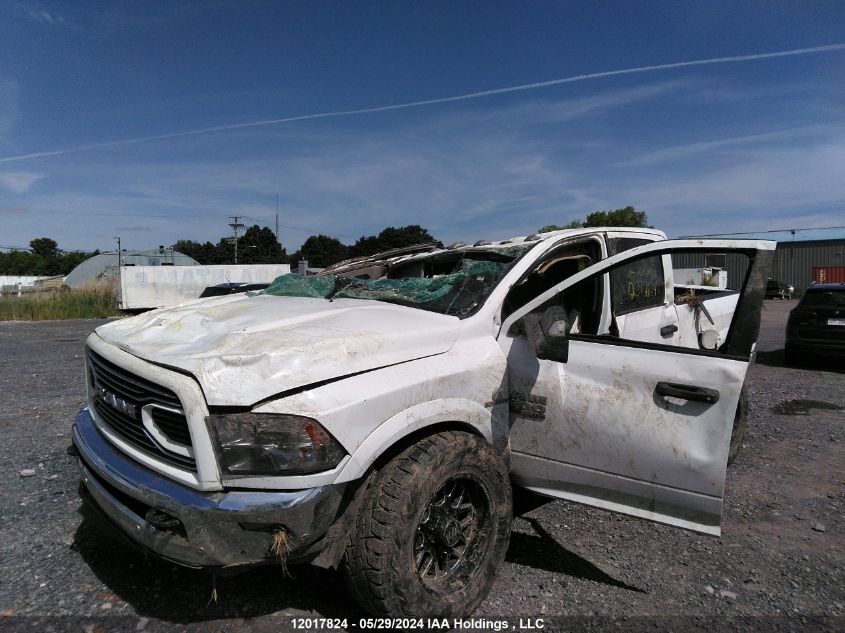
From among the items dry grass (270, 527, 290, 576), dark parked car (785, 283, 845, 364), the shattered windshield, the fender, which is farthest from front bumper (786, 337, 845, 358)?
dry grass (270, 527, 290, 576)

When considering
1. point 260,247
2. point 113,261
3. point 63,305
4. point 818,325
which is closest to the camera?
point 818,325

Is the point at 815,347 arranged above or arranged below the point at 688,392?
Answer: below

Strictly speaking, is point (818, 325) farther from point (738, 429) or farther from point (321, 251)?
point (321, 251)

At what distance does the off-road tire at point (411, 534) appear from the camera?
2.12 m

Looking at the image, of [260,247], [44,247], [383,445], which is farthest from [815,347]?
[44,247]

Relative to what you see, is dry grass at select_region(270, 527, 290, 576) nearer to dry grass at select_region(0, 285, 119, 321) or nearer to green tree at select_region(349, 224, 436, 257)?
dry grass at select_region(0, 285, 119, 321)

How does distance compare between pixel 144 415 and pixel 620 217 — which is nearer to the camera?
pixel 144 415

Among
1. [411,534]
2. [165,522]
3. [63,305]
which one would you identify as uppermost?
[165,522]

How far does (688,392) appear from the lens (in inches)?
98.3

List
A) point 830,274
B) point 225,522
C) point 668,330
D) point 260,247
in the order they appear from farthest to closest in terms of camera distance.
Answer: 1. point 260,247
2. point 830,274
3. point 668,330
4. point 225,522

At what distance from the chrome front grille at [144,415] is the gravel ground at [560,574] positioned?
86cm

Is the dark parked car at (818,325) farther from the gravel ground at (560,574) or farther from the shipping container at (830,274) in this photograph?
the shipping container at (830,274)

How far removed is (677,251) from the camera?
9.66ft

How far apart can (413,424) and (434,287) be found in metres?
1.20
